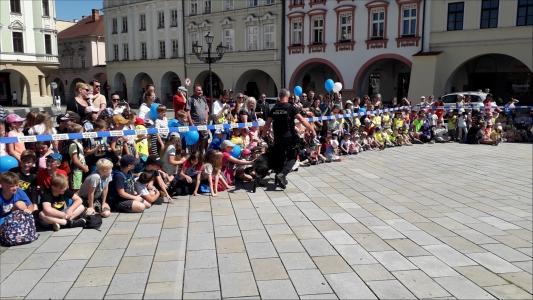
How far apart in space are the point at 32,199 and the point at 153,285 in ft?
9.38

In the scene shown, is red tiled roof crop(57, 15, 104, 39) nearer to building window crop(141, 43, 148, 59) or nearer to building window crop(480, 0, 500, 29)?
building window crop(141, 43, 148, 59)

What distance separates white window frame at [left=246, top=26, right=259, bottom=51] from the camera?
113 ft

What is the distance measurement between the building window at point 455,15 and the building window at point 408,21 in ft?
6.87

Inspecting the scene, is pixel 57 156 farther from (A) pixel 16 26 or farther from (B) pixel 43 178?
(A) pixel 16 26

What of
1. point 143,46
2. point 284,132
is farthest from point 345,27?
point 284,132

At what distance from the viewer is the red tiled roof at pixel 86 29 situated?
2158 inches

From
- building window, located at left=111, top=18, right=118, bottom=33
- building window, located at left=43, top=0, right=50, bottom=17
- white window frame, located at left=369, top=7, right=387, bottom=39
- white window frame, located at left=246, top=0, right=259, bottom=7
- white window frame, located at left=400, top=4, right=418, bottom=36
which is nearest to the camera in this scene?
white window frame, located at left=400, top=4, right=418, bottom=36

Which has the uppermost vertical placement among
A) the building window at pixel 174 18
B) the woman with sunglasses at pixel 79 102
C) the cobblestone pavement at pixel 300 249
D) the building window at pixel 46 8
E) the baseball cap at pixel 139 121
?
the building window at pixel 46 8

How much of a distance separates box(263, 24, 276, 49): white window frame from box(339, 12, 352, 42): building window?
550 centimetres

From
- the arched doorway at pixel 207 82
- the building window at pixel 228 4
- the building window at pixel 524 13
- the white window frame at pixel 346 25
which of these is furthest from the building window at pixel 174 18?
the building window at pixel 524 13

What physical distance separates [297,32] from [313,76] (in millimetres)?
4042

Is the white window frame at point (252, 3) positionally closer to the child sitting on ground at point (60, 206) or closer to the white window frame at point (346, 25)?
the white window frame at point (346, 25)

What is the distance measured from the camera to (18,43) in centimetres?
4103

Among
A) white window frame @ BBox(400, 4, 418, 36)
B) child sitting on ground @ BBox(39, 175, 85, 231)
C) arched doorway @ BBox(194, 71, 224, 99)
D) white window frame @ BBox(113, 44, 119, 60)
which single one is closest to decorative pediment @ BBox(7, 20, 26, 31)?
white window frame @ BBox(113, 44, 119, 60)
